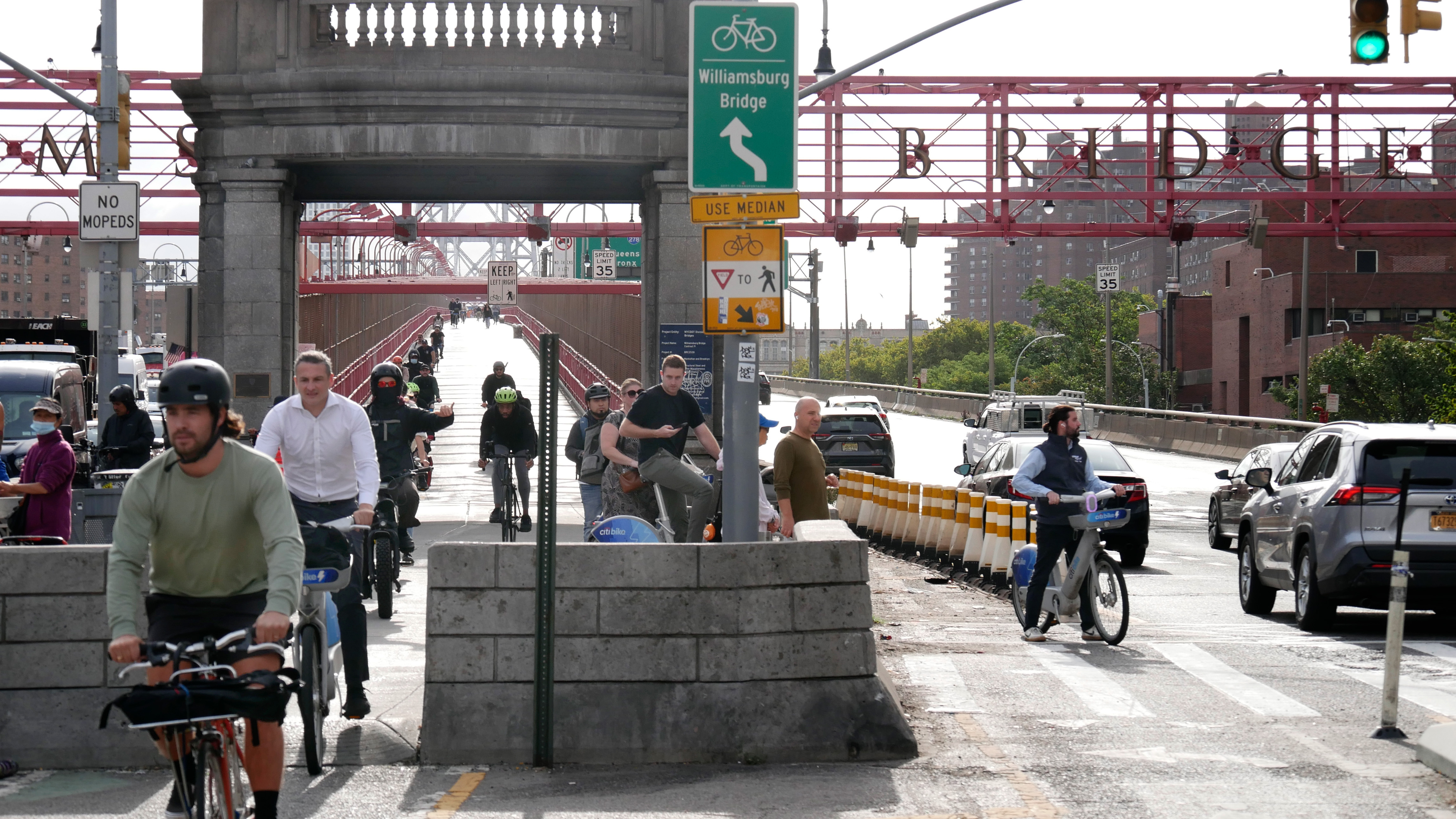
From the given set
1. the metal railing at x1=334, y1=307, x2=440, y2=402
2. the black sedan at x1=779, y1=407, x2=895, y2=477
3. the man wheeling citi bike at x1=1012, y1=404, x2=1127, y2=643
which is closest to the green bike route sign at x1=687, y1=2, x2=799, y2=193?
the man wheeling citi bike at x1=1012, y1=404, x2=1127, y2=643

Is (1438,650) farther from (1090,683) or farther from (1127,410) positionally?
(1127,410)

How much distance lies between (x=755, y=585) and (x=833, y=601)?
0.39 metres

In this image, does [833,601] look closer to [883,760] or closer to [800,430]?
[883,760]

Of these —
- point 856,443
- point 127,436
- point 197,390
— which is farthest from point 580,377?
point 197,390

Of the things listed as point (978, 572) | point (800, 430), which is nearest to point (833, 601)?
point (800, 430)

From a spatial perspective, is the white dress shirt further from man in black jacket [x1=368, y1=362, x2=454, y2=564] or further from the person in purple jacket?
the person in purple jacket

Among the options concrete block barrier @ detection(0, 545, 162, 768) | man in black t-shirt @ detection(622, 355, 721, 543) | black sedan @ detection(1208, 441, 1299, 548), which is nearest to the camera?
concrete block barrier @ detection(0, 545, 162, 768)

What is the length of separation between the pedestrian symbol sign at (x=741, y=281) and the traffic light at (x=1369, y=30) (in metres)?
6.57

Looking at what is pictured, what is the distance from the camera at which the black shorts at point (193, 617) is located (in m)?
5.64

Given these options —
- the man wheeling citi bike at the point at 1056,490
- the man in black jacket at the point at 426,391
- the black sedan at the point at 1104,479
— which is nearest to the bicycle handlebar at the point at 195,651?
the man wheeling citi bike at the point at 1056,490

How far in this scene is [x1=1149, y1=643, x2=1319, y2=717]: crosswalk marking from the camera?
9711 mm

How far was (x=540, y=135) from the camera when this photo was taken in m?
20.1

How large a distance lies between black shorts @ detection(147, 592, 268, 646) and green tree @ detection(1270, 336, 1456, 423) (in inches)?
2696

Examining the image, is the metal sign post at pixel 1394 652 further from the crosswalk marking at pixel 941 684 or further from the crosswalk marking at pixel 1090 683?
the crosswalk marking at pixel 941 684
